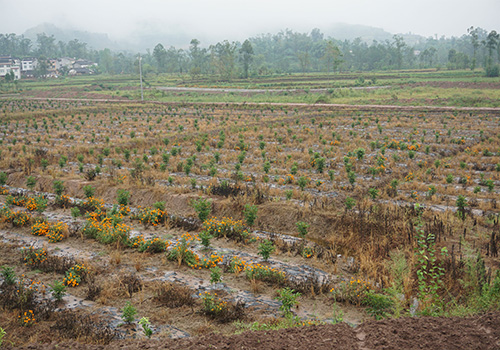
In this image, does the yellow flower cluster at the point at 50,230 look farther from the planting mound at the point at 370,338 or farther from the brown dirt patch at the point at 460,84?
the brown dirt patch at the point at 460,84

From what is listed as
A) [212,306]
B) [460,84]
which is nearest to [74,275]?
[212,306]

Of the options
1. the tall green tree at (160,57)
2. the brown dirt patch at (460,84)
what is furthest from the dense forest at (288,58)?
the brown dirt patch at (460,84)

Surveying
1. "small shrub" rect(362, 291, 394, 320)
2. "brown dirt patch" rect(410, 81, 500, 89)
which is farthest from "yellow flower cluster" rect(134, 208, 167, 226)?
"brown dirt patch" rect(410, 81, 500, 89)

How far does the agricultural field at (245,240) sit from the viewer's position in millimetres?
7328

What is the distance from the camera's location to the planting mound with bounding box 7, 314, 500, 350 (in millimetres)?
5621

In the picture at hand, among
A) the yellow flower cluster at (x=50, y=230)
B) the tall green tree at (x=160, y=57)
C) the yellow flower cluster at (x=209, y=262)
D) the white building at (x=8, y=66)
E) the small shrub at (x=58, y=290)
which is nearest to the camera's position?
the small shrub at (x=58, y=290)

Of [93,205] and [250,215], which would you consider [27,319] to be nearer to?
[250,215]

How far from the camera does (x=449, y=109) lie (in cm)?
3697

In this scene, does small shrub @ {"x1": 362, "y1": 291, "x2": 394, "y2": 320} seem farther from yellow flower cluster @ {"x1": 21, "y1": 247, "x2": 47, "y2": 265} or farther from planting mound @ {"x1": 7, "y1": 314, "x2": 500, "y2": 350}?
yellow flower cluster @ {"x1": 21, "y1": 247, "x2": 47, "y2": 265}

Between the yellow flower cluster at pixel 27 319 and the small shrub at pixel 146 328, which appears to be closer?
the small shrub at pixel 146 328

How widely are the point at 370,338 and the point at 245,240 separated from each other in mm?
5556

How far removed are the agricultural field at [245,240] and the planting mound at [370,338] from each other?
8 centimetres

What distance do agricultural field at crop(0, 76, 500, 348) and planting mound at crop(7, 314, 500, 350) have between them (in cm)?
8

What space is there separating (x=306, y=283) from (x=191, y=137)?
62.8ft
